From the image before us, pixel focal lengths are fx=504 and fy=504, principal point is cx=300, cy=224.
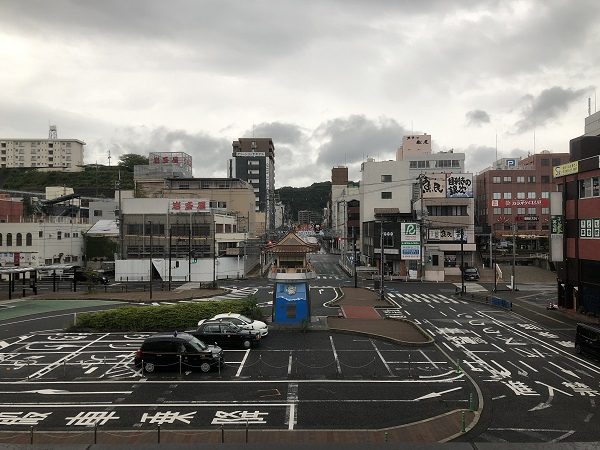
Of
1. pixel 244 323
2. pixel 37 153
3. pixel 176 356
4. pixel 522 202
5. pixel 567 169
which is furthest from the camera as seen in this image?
pixel 37 153

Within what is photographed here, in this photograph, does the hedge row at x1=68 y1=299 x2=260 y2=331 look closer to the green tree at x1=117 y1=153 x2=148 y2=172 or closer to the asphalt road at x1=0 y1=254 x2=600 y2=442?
the asphalt road at x1=0 y1=254 x2=600 y2=442

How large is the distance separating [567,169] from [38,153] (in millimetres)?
145960

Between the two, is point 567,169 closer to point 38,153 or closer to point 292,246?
point 292,246

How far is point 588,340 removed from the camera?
25.3 meters

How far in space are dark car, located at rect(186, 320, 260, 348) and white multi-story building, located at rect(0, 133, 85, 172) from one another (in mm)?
134990

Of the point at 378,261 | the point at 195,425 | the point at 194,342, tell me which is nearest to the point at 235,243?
the point at 378,261

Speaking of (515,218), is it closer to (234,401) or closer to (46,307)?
(46,307)

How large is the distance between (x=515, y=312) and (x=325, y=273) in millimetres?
38378

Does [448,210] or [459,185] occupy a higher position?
[459,185]

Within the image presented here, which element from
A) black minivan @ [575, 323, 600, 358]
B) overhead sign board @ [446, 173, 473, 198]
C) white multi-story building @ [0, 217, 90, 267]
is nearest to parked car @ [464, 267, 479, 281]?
overhead sign board @ [446, 173, 473, 198]

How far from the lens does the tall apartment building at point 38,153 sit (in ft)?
481

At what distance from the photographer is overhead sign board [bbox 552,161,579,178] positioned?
39.5 m

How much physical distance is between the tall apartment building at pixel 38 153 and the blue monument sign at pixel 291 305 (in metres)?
131

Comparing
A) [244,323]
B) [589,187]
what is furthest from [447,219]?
[244,323]
